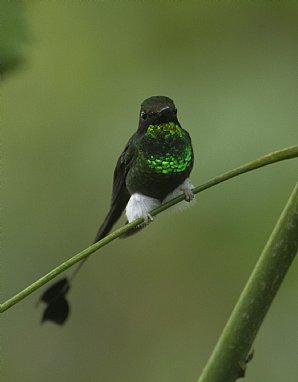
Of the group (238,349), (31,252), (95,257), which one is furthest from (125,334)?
(238,349)

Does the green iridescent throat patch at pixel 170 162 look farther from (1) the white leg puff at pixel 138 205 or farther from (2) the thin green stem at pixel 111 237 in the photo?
(2) the thin green stem at pixel 111 237

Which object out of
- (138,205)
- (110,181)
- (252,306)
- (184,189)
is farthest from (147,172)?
(252,306)

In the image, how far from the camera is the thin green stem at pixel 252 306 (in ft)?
3.85

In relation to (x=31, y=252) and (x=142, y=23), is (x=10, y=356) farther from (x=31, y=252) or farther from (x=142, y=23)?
(x=142, y=23)

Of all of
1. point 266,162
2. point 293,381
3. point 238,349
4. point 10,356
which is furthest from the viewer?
point 10,356

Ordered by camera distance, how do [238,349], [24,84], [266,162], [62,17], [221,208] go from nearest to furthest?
[266,162] → [238,349] → [221,208] → [62,17] → [24,84]

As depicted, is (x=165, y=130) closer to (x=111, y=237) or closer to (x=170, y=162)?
(x=170, y=162)

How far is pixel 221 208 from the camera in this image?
6.38 ft

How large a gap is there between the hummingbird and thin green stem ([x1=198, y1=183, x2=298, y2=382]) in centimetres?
29

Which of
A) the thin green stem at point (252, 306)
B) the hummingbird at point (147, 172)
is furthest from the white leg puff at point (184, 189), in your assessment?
the thin green stem at point (252, 306)

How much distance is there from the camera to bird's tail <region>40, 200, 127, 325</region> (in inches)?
62.6

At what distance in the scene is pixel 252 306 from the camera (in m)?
1.20

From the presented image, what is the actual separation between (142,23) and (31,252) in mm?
976

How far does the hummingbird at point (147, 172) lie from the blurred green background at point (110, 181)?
0.11 meters
